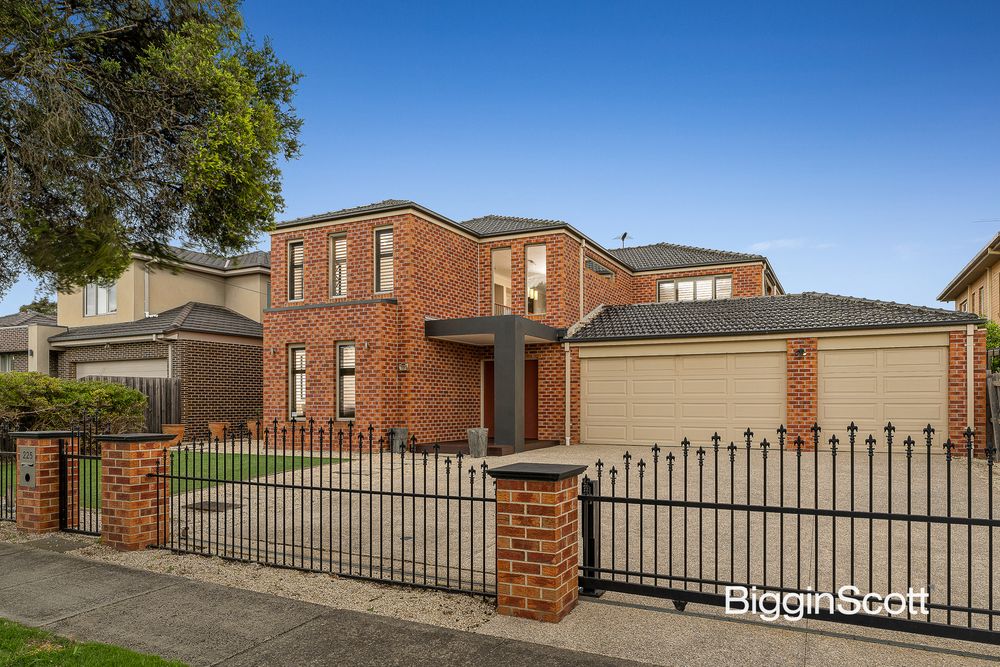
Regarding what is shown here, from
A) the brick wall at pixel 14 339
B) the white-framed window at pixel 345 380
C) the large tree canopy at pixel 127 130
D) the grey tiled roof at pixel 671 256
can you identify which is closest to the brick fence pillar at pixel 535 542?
the large tree canopy at pixel 127 130

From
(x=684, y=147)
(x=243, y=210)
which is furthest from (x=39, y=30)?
(x=684, y=147)

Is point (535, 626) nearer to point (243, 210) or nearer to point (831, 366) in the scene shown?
point (243, 210)

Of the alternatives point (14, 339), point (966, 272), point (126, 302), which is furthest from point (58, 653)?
point (966, 272)

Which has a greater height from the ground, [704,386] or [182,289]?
[182,289]

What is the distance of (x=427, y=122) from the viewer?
21.3m

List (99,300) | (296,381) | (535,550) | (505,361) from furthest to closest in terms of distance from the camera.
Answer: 1. (99,300)
2. (296,381)
3. (505,361)
4. (535,550)

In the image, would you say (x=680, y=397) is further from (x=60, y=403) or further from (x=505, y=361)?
(x=60, y=403)

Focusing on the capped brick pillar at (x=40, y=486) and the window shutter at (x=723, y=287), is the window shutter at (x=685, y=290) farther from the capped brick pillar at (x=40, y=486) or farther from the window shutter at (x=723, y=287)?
the capped brick pillar at (x=40, y=486)

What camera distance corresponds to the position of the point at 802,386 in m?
16.1

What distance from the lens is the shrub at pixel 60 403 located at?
13.9 metres

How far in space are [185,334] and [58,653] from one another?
17.0 metres

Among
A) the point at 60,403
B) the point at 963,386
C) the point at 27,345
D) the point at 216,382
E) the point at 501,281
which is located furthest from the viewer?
the point at 27,345

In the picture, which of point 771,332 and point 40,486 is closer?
point 40,486

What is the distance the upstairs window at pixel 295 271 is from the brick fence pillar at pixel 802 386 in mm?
13589
